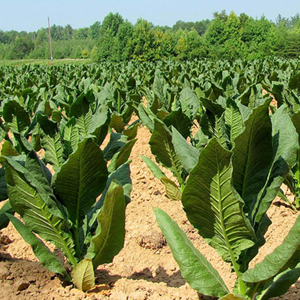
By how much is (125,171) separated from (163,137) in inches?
40.0

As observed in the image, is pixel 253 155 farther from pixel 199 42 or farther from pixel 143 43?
pixel 199 42

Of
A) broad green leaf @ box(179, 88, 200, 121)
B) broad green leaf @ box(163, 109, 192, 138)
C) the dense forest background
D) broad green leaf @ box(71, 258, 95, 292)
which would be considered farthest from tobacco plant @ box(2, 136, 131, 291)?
the dense forest background

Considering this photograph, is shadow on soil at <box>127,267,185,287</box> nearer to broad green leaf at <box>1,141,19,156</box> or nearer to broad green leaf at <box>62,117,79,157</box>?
broad green leaf at <box>62,117,79,157</box>

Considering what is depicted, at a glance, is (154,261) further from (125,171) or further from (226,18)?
(226,18)

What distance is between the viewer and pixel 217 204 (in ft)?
5.73

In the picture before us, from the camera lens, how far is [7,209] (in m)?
2.36

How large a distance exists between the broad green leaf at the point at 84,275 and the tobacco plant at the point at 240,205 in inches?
23.4

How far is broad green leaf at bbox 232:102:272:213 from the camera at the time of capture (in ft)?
5.64

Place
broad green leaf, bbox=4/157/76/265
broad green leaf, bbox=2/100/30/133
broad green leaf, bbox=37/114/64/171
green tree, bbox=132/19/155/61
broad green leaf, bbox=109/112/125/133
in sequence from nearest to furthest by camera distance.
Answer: broad green leaf, bbox=4/157/76/265 < broad green leaf, bbox=37/114/64/171 < broad green leaf, bbox=2/100/30/133 < broad green leaf, bbox=109/112/125/133 < green tree, bbox=132/19/155/61

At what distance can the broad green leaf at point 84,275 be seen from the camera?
7.10 ft

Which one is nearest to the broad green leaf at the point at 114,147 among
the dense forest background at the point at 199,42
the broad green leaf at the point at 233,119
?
the broad green leaf at the point at 233,119

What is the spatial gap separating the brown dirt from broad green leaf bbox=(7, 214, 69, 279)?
132mm

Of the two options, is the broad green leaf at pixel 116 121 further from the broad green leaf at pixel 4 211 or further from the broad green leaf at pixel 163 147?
the broad green leaf at pixel 4 211

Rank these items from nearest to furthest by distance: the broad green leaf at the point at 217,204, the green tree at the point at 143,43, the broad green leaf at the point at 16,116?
the broad green leaf at the point at 217,204, the broad green leaf at the point at 16,116, the green tree at the point at 143,43
